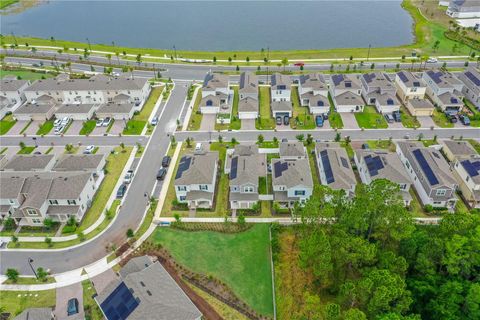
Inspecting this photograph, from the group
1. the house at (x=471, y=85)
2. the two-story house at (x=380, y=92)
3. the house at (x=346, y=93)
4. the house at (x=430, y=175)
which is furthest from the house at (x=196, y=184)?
the house at (x=471, y=85)

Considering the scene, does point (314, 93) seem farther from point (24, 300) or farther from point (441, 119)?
point (24, 300)

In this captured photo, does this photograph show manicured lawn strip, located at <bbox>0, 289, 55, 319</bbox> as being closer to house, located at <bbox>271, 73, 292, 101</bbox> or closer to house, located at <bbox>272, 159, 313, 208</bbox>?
house, located at <bbox>272, 159, 313, 208</bbox>

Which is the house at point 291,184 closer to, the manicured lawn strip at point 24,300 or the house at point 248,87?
the house at point 248,87

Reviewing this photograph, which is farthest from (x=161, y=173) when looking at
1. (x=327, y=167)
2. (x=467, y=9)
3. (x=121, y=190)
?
(x=467, y=9)

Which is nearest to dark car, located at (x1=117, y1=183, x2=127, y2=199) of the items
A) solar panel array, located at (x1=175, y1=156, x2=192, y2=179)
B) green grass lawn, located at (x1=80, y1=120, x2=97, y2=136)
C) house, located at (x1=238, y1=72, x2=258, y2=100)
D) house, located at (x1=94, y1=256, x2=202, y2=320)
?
solar panel array, located at (x1=175, y1=156, x2=192, y2=179)

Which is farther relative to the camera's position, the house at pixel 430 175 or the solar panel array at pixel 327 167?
the solar panel array at pixel 327 167

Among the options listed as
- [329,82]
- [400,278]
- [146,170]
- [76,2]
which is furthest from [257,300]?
[76,2]

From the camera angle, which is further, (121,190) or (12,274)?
(121,190)

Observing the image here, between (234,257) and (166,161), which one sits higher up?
(166,161)
